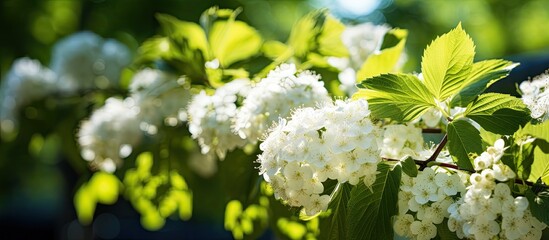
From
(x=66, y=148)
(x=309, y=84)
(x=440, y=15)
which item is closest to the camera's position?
(x=309, y=84)

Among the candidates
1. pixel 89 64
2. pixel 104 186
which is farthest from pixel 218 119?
pixel 89 64

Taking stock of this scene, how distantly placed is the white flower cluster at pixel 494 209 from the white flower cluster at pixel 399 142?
0.19m

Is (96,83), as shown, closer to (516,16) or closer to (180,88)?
(180,88)

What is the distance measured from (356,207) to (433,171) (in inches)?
4.3

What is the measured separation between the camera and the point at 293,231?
1123 mm

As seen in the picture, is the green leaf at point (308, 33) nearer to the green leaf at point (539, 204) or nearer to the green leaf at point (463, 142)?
the green leaf at point (463, 142)

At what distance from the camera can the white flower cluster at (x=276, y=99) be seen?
1.05 m

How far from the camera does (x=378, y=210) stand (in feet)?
2.63

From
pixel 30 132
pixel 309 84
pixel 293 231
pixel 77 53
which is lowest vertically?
pixel 30 132

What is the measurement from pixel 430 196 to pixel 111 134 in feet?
3.54

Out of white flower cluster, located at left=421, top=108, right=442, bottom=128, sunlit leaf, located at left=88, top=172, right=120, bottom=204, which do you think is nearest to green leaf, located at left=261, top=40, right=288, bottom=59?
white flower cluster, located at left=421, top=108, right=442, bottom=128

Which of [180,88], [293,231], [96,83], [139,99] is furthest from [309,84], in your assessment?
[96,83]

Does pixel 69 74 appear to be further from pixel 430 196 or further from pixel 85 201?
pixel 430 196

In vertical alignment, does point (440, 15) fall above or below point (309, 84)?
below
